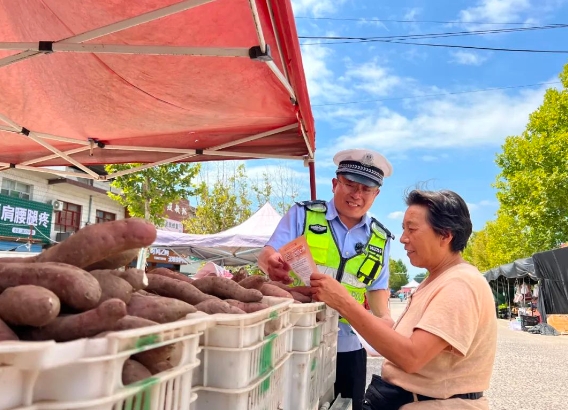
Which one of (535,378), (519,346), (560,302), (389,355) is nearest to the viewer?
(389,355)

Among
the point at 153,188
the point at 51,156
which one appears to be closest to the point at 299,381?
the point at 51,156

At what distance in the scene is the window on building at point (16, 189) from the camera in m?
20.6

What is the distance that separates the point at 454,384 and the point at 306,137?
9.47 ft

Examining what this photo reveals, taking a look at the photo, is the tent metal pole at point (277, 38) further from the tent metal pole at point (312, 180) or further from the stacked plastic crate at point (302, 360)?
the stacked plastic crate at point (302, 360)

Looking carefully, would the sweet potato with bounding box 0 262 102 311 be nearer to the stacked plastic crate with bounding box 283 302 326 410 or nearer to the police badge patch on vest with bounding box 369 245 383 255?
the stacked plastic crate with bounding box 283 302 326 410

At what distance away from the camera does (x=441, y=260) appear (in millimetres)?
2367

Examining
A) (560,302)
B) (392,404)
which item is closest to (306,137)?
(392,404)

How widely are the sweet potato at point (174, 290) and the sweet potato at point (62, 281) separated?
49cm

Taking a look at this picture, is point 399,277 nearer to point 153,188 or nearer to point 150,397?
point 153,188

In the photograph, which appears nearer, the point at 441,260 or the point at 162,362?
the point at 162,362

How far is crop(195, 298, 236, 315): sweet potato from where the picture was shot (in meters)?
1.48

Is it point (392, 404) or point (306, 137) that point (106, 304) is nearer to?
point (392, 404)

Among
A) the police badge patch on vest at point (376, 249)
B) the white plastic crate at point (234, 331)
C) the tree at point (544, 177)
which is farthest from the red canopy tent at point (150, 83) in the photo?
the tree at point (544, 177)

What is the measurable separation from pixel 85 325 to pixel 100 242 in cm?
30
